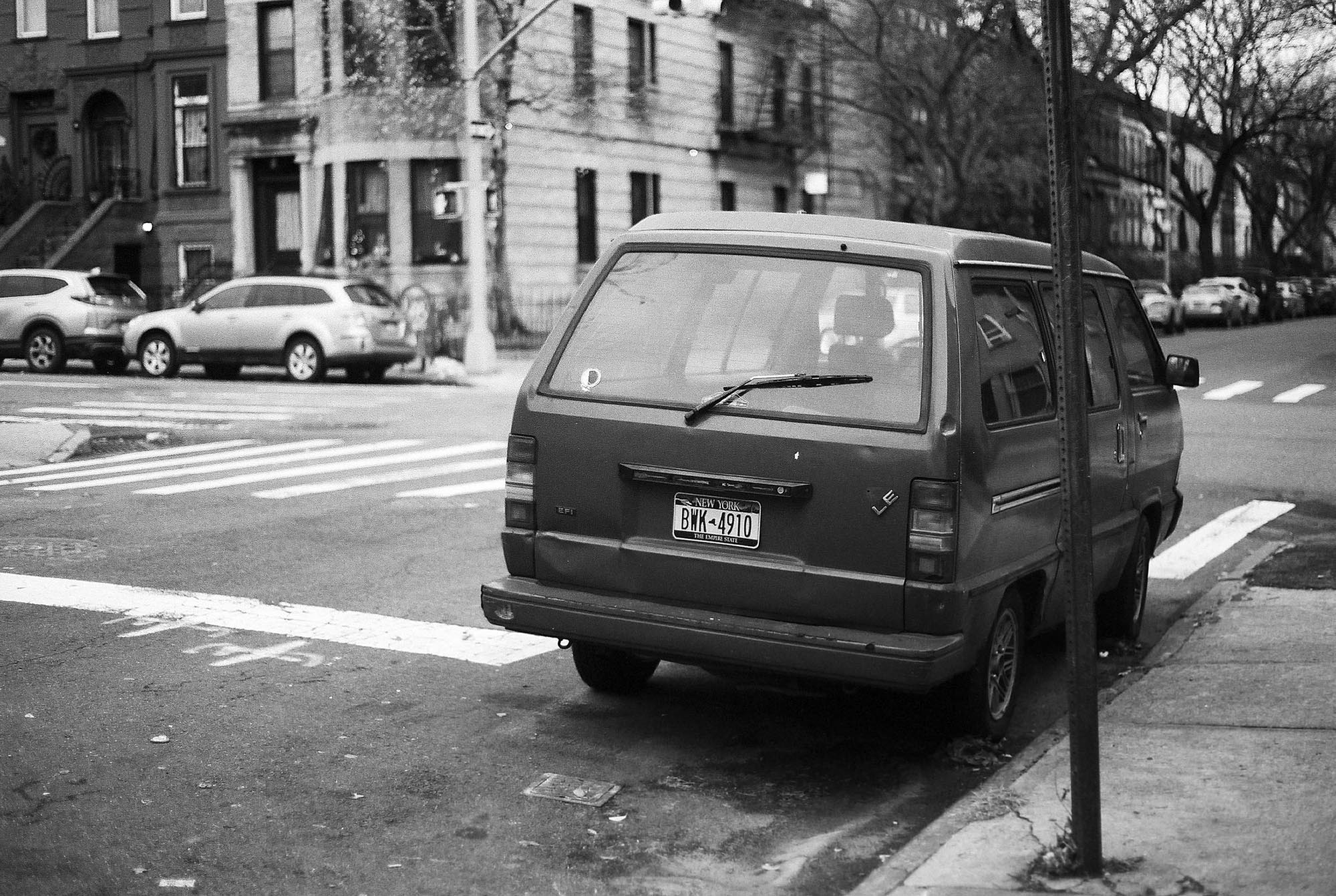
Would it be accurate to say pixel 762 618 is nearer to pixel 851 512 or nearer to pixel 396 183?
pixel 851 512

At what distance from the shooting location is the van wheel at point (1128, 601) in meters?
7.85

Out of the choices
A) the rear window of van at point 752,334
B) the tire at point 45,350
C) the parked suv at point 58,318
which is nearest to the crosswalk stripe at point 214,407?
the parked suv at point 58,318

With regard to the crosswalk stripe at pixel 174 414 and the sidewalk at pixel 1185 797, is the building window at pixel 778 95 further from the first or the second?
the sidewalk at pixel 1185 797

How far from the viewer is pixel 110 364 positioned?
29562 mm

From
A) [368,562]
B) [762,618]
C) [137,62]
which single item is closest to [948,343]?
[762,618]

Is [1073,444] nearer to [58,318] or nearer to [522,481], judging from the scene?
[522,481]

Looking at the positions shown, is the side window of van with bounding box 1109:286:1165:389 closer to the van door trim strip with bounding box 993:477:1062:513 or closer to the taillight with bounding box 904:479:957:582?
the van door trim strip with bounding box 993:477:1062:513

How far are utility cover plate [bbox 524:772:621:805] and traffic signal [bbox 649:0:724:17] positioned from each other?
1626 cm

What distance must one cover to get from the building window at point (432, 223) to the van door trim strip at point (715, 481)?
2975 centimetres

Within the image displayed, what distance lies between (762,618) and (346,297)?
71.4 ft

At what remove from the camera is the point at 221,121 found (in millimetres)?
37406

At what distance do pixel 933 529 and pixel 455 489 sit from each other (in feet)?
26.5

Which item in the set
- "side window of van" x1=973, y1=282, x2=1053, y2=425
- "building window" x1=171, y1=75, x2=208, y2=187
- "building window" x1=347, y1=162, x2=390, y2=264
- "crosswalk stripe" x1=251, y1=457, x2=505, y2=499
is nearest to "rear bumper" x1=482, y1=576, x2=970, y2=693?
"side window of van" x1=973, y1=282, x2=1053, y2=425

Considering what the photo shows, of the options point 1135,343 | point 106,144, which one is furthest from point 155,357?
point 1135,343
